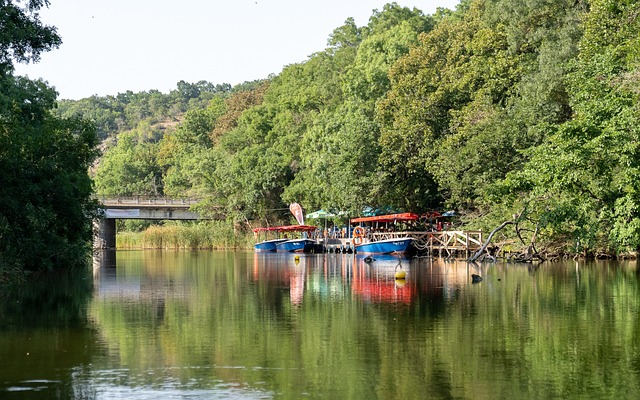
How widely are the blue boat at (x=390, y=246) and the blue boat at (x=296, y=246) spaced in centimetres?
1238

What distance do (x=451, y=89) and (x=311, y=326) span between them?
1859 inches

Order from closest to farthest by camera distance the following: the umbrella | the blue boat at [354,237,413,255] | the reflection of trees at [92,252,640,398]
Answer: the reflection of trees at [92,252,640,398] → the blue boat at [354,237,413,255] → the umbrella

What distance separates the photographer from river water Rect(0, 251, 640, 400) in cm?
1361

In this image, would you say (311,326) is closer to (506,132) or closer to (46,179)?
(46,179)

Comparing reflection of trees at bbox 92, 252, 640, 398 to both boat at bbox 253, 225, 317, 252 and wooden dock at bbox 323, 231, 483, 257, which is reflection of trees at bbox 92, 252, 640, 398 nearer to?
wooden dock at bbox 323, 231, 483, 257

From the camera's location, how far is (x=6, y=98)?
1341 inches

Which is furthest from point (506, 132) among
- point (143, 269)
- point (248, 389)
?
point (248, 389)

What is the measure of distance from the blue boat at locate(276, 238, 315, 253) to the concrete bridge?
19.7m

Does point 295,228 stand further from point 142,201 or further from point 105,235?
point 105,235

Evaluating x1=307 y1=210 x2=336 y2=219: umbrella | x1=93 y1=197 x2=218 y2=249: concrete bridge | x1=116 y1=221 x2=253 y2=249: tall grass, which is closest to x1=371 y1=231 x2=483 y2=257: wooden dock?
x1=307 y1=210 x2=336 y2=219: umbrella

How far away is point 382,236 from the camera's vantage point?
70.4 meters

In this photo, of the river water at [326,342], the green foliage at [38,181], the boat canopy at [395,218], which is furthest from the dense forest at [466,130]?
the green foliage at [38,181]

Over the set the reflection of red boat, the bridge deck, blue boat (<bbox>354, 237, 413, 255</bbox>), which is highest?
the bridge deck

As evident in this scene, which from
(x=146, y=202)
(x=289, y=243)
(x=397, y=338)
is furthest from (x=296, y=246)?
(x=397, y=338)
